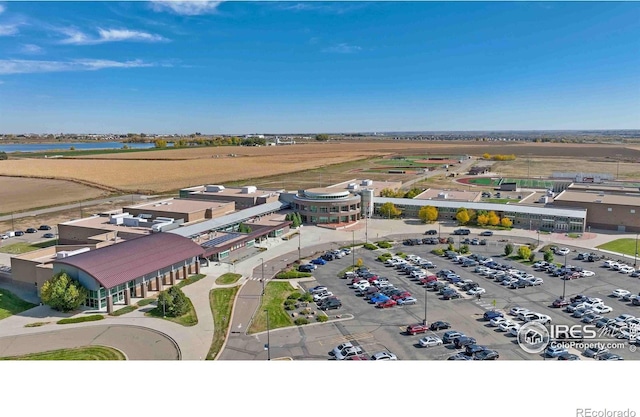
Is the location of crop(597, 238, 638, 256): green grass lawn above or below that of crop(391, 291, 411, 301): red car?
above

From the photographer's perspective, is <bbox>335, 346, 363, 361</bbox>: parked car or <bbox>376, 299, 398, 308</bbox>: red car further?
<bbox>376, 299, 398, 308</bbox>: red car

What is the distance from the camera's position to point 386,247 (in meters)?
52.0

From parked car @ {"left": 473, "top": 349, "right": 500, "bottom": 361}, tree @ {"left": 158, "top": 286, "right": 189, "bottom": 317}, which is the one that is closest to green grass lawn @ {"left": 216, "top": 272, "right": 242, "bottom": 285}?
tree @ {"left": 158, "top": 286, "right": 189, "bottom": 317}

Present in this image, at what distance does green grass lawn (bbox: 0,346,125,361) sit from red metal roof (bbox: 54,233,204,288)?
620 cm

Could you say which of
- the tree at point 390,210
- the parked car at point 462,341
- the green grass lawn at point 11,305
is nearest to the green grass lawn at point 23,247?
the green grass lawn at point 11,305

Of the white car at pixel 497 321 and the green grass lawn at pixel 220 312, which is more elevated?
the white car at pixel 497 321

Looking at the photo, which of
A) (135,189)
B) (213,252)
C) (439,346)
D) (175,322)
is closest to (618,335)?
(439,346)

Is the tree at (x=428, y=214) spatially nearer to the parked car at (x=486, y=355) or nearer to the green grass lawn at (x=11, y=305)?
the parked car at (x=486, y=355)

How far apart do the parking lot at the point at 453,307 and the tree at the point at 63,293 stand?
17976 millimetres

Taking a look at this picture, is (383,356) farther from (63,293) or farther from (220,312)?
(63,293)

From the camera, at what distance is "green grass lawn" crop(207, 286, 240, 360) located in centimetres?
2788

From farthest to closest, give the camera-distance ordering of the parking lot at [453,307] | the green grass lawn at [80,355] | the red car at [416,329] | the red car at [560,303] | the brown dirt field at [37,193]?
the brown dirt field at [37,193] < the red car at [560,303] < the red car at [416,329] < the parking lot at [453,307] < the green grass lawn at [80,355]

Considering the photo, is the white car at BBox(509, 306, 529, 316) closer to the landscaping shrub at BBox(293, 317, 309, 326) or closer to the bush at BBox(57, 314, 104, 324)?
the landscaping shrub at BBox(293, 317, 309, 326)

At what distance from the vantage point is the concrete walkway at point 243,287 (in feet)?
96.4
